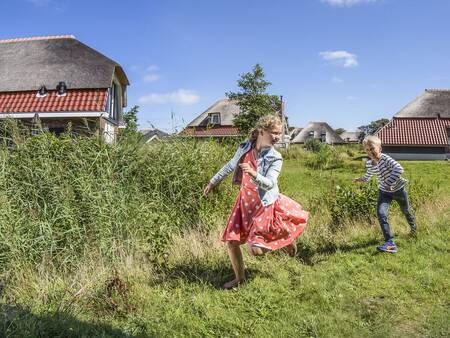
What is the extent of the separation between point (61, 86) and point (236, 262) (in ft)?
53.7

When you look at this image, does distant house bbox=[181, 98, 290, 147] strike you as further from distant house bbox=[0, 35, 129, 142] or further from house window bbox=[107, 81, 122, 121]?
distant house bbox=[0, 35, 129, 142]

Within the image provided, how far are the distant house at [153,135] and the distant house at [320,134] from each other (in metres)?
64.5

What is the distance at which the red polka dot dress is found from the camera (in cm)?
408

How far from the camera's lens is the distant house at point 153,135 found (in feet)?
22.6

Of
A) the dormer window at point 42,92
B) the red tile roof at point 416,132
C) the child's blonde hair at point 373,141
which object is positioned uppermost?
the dormer window at point 42,92

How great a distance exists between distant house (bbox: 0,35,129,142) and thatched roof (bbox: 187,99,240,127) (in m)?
27.0

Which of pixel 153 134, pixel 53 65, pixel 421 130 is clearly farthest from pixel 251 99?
pixel 153 134

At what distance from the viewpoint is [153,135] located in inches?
288

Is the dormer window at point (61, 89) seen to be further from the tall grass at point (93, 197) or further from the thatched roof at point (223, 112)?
the thatched roof at point (223, 112)

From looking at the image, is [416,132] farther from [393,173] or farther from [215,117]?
[393,173]

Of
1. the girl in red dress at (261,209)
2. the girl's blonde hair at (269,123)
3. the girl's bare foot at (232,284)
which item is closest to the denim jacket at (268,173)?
the girl in red dress at (261,209)

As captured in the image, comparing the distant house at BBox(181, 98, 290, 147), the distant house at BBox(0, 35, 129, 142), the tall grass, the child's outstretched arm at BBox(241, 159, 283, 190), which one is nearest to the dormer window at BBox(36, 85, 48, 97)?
the distant house at BBox(0, 35, 129, 142)

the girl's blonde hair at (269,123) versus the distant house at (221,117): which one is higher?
the distant house at (221,117)

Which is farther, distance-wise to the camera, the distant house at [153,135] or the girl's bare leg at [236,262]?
the distant house at [153,135]
